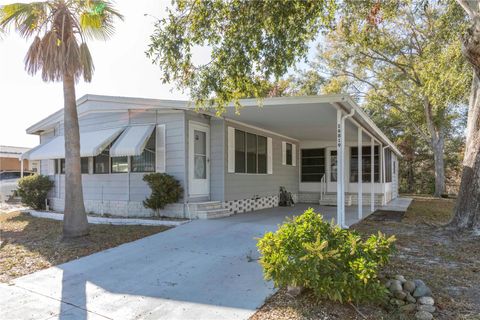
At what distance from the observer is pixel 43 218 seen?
10531 millimetres

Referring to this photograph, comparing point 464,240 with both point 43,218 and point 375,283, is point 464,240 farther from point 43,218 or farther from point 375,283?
point 43,218

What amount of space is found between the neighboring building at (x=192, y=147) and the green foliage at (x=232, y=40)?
2.95ft

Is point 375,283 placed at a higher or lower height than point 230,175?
lower

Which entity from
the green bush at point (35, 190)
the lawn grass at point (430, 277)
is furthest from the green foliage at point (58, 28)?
the lawn grass at point (430, 277)

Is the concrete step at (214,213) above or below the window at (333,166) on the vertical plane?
below

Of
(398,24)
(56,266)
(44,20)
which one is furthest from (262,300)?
(398,24)

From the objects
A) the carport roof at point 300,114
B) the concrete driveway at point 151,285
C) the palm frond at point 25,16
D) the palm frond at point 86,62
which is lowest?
the concrete driveway at point 151,285

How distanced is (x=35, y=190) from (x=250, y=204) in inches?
292

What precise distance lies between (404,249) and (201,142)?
18.3 ft

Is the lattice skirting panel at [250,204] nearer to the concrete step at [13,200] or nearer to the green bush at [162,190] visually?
A: the green bush at [162,190]

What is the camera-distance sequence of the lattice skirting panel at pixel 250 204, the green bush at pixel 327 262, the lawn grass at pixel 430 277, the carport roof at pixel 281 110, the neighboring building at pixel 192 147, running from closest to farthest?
the green bush at pixel 327 262 < the lawn grass at pixel 430 277 < the carport roof at pixel 281 110 < the neighboring building at pixel 192 147 < the lattice skirting panel at pixel 250 204

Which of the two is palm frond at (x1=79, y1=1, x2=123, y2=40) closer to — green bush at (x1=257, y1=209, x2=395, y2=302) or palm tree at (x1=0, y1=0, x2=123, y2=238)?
palm tree at (x1=0, y1=0, x2=123, y2=238)

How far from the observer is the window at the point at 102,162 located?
10.2m

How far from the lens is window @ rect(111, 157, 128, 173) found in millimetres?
9773
